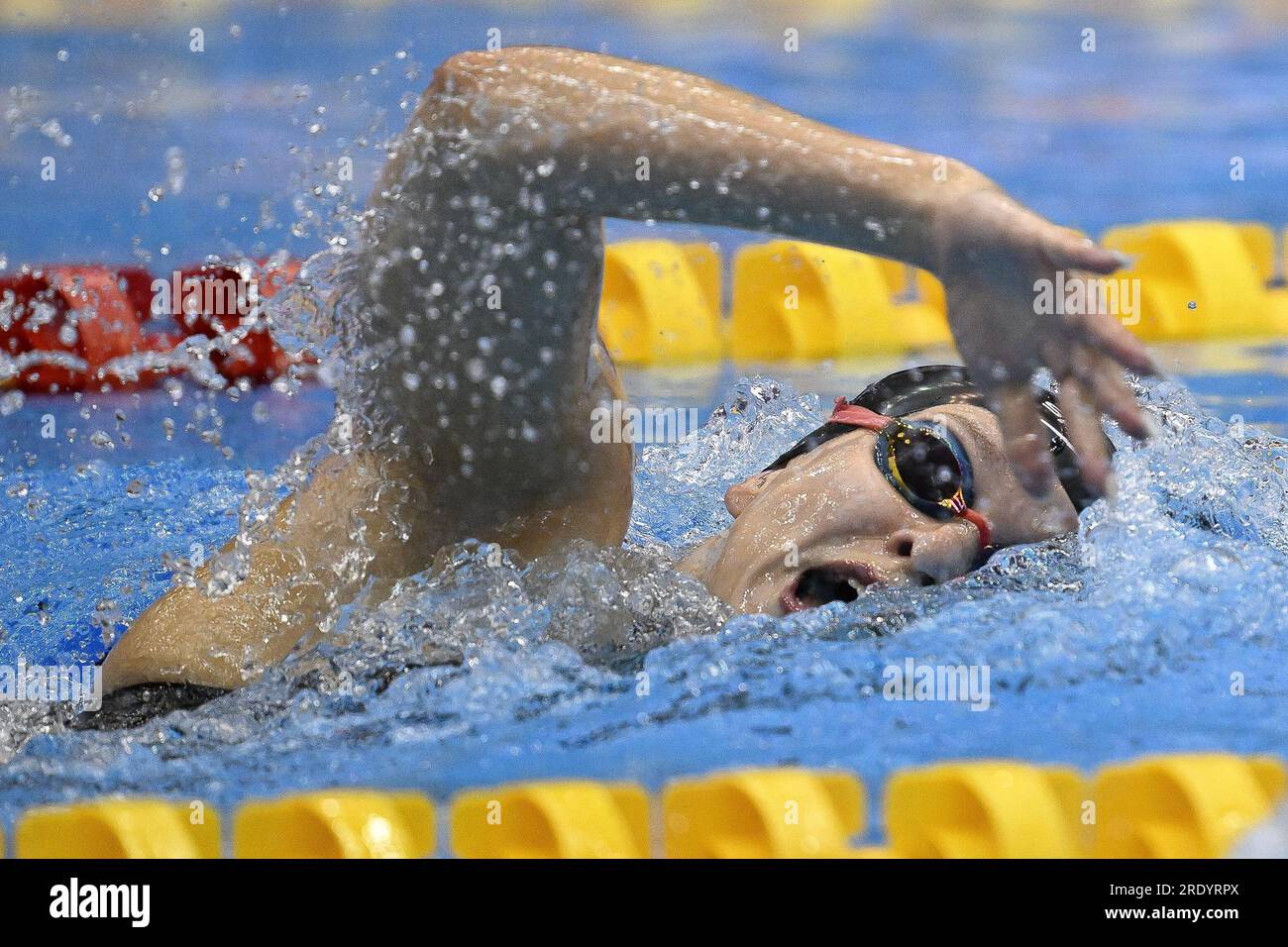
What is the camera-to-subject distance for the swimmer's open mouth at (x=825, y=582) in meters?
1.58

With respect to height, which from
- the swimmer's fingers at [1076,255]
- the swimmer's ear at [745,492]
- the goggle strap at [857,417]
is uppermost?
the swimmer's fingers at [1076,255]

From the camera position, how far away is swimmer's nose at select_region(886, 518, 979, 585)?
5.16ft

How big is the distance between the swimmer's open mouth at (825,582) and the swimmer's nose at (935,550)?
36 millimetres

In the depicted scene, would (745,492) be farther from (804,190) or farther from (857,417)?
(804,190)

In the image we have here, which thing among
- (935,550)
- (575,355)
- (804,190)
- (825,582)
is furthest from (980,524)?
(804,190)

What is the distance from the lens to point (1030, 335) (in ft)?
3.16

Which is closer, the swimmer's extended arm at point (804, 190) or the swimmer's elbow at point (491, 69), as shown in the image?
the swimmer's extended arm at point (804, 190)

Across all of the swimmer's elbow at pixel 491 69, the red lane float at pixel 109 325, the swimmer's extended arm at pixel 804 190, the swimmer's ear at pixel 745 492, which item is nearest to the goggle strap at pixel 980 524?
the swimmer's ear at pixel 745 492

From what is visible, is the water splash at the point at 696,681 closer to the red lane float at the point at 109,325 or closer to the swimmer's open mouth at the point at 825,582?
the swimmer's open mouth at the point at 825,582

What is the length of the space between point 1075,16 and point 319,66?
3.32 metres

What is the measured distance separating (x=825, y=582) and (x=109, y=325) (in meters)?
2.92

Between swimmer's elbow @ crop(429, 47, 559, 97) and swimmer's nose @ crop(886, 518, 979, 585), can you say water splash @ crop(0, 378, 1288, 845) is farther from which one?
swimmer's elbow @ crop(429, 47, 559, 97)
